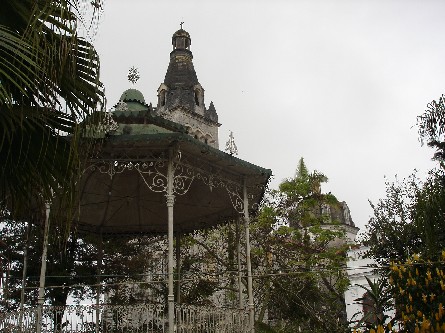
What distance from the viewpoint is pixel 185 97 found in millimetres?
56094

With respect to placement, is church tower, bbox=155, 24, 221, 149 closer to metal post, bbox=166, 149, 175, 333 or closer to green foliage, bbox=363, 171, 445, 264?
green foliage, bbox=363, 171, 445, 264

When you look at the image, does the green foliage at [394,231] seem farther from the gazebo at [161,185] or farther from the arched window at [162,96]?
the arched window at [162,96]

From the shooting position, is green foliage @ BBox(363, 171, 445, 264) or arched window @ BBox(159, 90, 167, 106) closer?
green foliage @ BBox(363, 171, 445, 264)

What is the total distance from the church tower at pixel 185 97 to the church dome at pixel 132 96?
42.2 m

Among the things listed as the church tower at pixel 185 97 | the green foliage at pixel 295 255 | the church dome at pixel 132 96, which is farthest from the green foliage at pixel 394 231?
the church tower at pixel 185 97

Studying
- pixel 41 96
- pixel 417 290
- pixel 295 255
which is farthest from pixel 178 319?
pixel 295 255

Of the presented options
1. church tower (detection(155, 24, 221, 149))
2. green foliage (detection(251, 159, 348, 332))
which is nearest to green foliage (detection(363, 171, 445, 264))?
green foliage (detection(251, 159, 348, 332))

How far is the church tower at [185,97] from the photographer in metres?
55.4

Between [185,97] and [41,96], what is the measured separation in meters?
52.7

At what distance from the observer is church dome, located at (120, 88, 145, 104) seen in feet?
40.1

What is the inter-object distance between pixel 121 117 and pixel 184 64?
4891 cm

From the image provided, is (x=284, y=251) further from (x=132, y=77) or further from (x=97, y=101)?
(x=97, y=101)

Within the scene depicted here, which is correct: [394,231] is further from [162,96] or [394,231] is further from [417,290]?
[162,96]

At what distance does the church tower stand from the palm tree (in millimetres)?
50316
